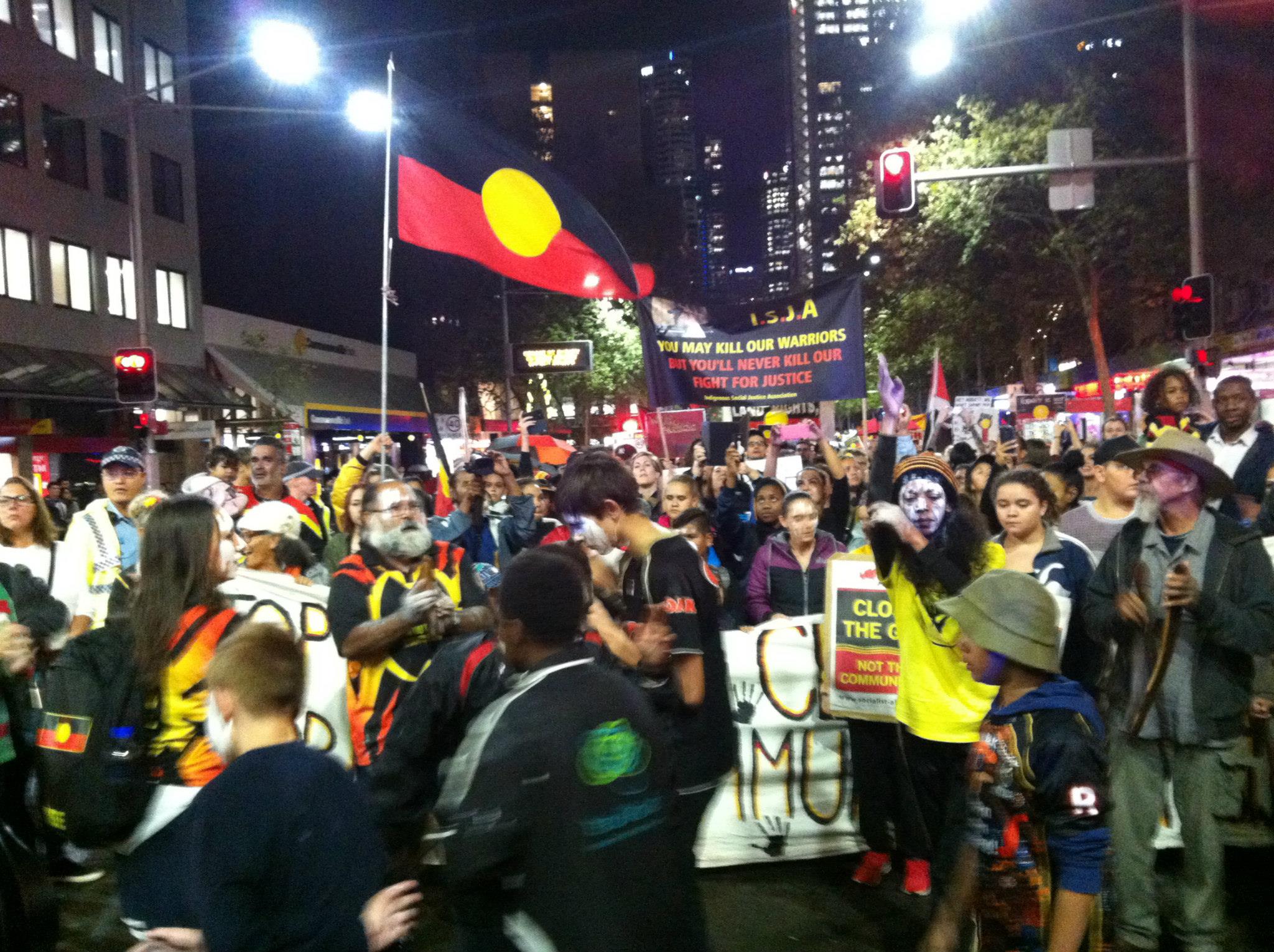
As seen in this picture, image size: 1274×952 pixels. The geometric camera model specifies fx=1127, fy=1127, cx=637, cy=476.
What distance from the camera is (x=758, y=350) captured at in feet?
29.7

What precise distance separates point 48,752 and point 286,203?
40.4 metres

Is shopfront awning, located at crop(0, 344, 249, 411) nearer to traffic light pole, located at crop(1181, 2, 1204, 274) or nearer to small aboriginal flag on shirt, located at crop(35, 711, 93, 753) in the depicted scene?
traffic light pole, located at crop(1181, 2, 1204, 274)

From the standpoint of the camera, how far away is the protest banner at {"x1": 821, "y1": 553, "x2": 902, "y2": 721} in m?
5.73

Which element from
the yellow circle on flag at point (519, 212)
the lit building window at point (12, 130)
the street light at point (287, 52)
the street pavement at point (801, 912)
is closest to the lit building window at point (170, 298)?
the lit building window at point (12, 130)

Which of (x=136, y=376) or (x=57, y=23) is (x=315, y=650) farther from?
(x=57, y=23)

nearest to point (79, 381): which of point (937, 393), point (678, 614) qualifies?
point (937, 393)

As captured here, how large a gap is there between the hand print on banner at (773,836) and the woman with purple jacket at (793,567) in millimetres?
1115

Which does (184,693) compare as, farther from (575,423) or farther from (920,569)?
(575,423)

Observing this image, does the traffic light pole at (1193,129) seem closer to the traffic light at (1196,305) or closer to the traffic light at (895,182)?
the traffic light at (1196,305)

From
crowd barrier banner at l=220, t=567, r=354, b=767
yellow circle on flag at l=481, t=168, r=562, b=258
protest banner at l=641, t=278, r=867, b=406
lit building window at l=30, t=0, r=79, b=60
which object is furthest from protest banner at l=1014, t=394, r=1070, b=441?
lit building window at l=30, t=0, r=79, b=60

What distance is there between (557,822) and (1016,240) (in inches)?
1129

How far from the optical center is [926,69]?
24641 millimetres

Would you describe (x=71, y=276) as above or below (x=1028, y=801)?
above

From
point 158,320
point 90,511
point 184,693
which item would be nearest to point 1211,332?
point 90,511
